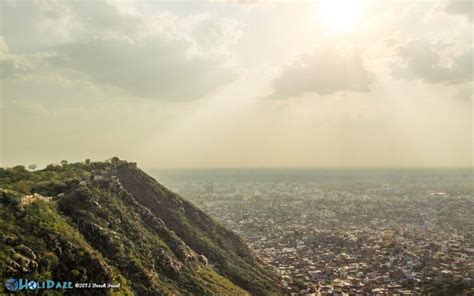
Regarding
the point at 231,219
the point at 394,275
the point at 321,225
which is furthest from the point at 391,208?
the point at 394,275

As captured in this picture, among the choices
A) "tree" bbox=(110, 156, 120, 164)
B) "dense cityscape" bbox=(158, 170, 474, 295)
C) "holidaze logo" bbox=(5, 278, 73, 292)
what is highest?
"tree" bbox=(110, 156, 120, 164)

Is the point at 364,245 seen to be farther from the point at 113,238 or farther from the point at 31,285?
the point at 31,285

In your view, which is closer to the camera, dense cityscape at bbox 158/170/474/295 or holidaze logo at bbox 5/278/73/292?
holidaze logo at bbox 5/278/73/292

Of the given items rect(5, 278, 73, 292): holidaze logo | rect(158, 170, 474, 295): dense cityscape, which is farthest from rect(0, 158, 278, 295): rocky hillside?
rect(158, 170, 474, 295): dense cityscape

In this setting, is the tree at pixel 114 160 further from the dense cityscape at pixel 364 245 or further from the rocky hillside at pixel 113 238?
the dense cityscape at pixel 364 245

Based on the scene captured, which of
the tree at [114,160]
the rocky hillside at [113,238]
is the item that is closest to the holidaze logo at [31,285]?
Result: the rocky hillside at [113,238]

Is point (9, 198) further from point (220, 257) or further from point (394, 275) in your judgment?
point (394, 275)

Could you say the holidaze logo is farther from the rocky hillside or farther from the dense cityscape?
the dense cityscape
